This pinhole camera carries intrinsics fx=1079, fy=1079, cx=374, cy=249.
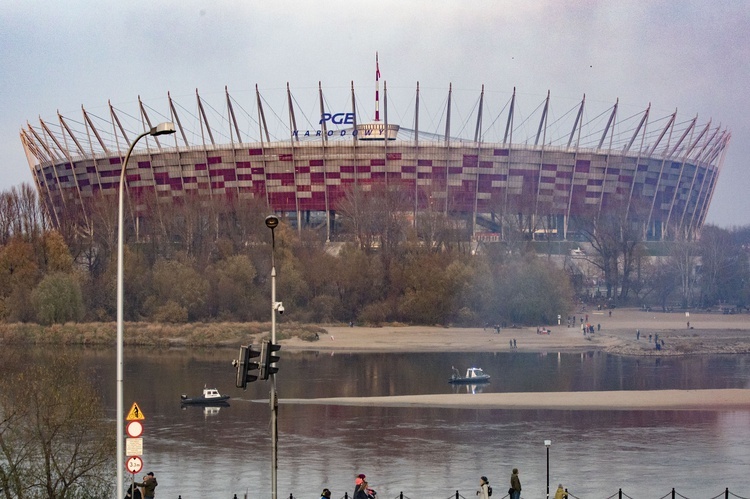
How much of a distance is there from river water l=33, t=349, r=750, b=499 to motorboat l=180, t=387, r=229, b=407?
57cm

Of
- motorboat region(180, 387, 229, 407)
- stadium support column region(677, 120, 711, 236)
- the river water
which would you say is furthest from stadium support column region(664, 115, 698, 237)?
motorboat region(180, 387, 229, 407)

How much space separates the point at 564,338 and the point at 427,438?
38.3 meters

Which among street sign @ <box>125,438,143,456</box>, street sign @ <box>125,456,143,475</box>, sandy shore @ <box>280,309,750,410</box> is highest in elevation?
sandy shore @ <box>280,309,750,410</box>

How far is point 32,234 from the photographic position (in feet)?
296

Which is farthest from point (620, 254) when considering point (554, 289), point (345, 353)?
point (345, 353)

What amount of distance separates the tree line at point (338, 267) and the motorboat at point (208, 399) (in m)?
34.2

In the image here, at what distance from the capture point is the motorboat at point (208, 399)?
43.9 m

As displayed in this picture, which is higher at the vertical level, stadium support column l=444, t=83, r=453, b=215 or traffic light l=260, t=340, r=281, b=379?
stadium support column l=444, t=83, r=453, b=215

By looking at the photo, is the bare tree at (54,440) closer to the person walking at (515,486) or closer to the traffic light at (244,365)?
the traffic light at (244,365)

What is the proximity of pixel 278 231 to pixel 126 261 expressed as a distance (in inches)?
533

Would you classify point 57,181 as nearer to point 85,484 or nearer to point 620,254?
point 620,254

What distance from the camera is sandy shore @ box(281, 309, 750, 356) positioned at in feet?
224

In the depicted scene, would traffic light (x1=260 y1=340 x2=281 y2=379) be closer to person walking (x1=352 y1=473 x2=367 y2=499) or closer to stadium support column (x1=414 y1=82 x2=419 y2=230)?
person walking (x1=352 y1=473 x2=367 y2=499)

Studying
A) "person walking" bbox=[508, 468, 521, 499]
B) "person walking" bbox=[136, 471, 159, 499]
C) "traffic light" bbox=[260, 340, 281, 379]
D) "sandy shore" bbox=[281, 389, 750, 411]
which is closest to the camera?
"traffic light" bbox=[260, 340, 281, 379]
